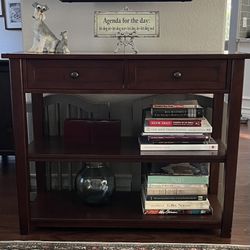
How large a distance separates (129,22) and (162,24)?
0.19 metres

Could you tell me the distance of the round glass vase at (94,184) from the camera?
1.84m

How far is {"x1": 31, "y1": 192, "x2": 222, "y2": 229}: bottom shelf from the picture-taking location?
67.6 inches

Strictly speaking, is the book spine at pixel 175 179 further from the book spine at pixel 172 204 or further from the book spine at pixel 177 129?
the book spine at pixel 177 129

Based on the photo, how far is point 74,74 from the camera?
1.55m

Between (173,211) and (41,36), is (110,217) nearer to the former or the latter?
(173,211)

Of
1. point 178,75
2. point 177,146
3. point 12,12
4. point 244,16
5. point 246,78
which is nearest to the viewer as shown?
point 178,75

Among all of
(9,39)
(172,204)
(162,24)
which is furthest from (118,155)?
(9,39)

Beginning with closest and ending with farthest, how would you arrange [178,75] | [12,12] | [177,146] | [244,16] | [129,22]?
[178,75] → [177,146] → [129,22] → [12,12] → [244,16]

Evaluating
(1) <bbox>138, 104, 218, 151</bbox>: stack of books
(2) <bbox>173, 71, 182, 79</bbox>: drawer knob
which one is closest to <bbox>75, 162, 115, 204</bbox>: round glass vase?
(1) <bbox>138, 104, 218, 151</bbox>: stack of books

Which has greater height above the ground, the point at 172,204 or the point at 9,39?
the point at 9,39

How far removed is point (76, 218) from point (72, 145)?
0.33 m

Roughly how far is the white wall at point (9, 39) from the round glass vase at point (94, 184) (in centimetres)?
144

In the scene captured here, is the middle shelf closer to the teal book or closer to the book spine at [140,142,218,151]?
the book spine at [140,142,218,151]

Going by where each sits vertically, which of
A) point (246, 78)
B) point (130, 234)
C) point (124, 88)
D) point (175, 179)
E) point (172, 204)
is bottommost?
point (130, 234)
